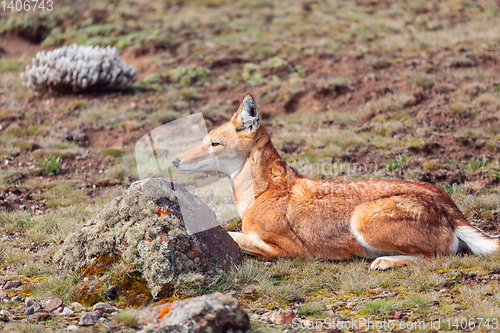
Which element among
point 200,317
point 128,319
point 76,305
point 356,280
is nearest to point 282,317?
point 200,317

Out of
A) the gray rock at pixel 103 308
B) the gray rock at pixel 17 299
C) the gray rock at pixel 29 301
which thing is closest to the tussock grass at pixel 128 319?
the gray rock at pixel 103 308

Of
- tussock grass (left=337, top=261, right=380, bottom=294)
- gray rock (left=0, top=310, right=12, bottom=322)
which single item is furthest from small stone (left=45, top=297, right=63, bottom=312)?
tussock grass (left=337, top=261, right=380, bottom=294)

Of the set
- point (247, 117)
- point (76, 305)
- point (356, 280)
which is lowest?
point (356, 280)

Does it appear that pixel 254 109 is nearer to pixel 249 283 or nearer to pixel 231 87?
pixel 249 283

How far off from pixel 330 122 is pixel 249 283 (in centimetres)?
742

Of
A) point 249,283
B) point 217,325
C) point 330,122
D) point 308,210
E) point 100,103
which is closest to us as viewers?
point 217,325

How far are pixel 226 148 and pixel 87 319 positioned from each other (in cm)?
274

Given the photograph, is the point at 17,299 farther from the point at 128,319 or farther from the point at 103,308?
the point at 128,319

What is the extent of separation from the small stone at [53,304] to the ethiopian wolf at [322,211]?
2162 millimetres

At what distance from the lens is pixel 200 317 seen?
11.7 ft

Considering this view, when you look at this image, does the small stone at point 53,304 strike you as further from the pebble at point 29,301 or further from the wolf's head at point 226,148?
the wolf's head at point 226,148

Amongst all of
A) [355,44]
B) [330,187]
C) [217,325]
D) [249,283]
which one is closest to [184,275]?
[249,283]

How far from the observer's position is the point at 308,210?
18.9 ft

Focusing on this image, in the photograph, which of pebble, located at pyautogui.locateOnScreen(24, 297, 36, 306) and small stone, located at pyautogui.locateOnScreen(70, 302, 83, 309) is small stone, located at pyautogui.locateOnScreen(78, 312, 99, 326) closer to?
small stone, located at pyautogui.locateOnScreen(70, 302, 83, 309)
